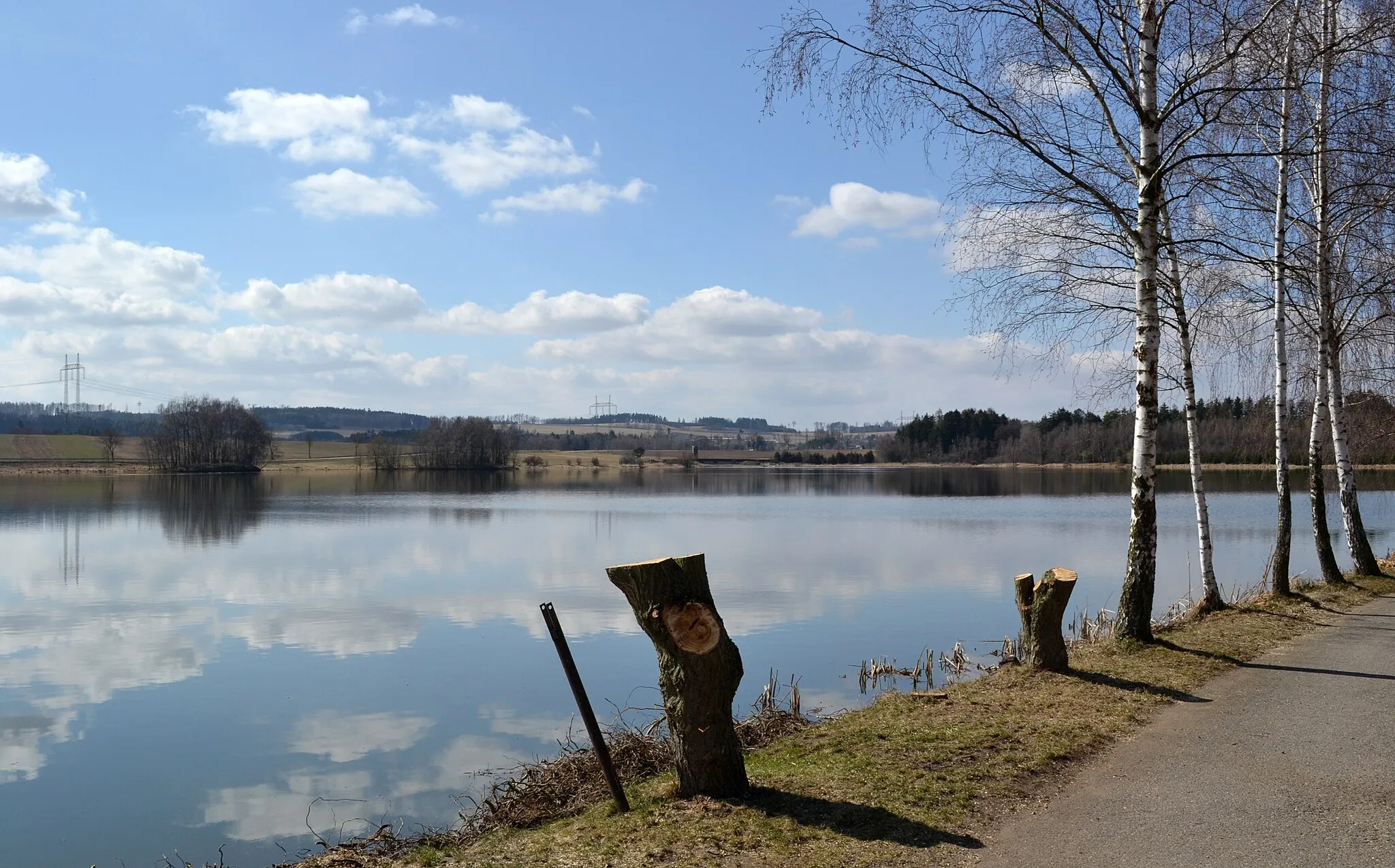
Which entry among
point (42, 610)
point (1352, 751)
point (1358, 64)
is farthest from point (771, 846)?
point (42, 610)

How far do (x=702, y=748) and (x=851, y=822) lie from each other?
1.11 meters

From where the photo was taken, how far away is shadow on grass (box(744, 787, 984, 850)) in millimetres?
6055

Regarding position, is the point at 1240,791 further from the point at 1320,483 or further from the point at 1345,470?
the point at 1345,470

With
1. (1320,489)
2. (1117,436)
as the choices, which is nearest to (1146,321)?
(1320,489)

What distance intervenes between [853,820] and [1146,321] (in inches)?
292

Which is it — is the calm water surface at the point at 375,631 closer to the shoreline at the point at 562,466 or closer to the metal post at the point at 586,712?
the metal post at the point at 586,712

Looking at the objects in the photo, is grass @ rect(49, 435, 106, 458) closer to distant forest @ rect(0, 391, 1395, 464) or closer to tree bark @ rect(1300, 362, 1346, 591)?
distant forest @ rect(0, 391, 1395, 464)

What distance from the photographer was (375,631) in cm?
1892

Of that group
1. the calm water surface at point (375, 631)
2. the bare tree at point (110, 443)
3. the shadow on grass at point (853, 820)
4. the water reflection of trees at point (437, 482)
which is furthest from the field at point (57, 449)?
the shadow on grass at point (853, 820)

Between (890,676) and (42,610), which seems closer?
(890,676)

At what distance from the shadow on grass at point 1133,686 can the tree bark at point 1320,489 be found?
9.41 metres

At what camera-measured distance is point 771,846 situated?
19.7ft

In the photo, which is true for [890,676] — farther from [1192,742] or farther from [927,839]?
[927,839]

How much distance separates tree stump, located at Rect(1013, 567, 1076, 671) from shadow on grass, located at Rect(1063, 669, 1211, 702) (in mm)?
219
